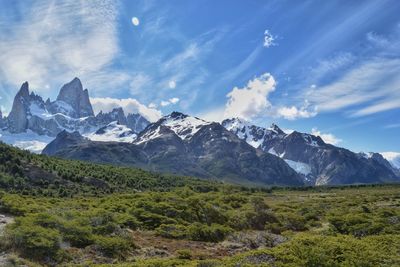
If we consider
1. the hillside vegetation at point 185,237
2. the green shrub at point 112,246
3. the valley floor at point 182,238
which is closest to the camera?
the valley floor at point 182,238

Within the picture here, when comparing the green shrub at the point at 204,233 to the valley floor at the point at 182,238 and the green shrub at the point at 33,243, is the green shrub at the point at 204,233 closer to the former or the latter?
the valley floor at the point at 182,238

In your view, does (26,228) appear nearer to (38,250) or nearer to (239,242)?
(38,250)

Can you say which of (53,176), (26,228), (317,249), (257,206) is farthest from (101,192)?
(317,249)

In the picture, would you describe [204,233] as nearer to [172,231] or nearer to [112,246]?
[172,231]

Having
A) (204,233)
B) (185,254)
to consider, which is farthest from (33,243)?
(204,233)

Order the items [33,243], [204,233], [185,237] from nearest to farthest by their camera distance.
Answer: [33,243], [185,237], [204,233]

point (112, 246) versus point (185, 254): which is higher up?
point (112, 246)

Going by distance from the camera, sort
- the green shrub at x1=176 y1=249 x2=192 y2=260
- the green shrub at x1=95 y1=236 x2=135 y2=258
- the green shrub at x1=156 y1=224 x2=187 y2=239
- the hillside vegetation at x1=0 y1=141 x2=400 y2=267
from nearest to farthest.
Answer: the hillside vegetation at x1=0 y1=141 x2=400 y2=267 → the green shrub at x1=95 y1=236 x2=135 y2=258 → the green shrub at x1=176 y1=249 x2=192 y2=260 → the green shrub at x1=156 y1=224 x2=187 y2=239

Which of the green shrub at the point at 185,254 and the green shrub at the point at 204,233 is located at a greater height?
the green shrub at the point at 204,233

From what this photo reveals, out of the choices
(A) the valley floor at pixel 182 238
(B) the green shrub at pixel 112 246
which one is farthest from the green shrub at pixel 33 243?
(B) the green shrub at pixel 112 246

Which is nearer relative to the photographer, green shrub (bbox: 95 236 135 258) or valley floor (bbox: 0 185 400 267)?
valley floor (bbox: 0 185 400 267)

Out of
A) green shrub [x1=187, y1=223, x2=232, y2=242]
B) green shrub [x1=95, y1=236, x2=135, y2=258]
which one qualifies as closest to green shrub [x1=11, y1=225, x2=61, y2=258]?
green shrub [x1=95, y1=236, x2=135, y2=258]

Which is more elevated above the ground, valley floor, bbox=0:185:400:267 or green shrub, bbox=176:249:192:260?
valley floor, bbox=0:185:400:267

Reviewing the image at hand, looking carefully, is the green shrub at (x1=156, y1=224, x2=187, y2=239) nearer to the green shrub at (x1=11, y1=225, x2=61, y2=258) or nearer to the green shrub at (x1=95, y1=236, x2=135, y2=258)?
the green shrub at (x1=95, y1=236, x2=135, y2=258)
